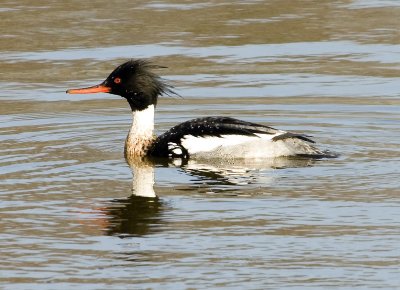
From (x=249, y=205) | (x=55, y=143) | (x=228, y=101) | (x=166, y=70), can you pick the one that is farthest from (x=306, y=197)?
(x=166, y=70)

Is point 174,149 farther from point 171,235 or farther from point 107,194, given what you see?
point 171,235

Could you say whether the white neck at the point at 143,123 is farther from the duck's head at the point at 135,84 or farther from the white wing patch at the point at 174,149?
the white wing patch at the point at 174,149

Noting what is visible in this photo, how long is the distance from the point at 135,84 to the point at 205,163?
1448 mm

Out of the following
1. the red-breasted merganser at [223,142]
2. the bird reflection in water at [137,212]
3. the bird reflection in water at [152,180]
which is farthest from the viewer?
the red-breasted merganser at [223,142]

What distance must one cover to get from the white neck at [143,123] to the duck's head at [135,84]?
55mm

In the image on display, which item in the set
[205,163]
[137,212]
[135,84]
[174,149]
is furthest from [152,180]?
[135,84]

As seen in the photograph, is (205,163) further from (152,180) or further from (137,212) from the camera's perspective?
(137,212)

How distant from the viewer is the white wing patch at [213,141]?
42.0 feet

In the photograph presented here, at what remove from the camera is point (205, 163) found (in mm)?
12805

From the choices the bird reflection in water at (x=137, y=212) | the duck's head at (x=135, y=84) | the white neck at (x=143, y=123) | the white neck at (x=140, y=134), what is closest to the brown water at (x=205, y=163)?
the bird reflection in water at (x=137, y=212)

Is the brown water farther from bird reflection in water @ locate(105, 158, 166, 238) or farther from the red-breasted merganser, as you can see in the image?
the red-breasted merganser

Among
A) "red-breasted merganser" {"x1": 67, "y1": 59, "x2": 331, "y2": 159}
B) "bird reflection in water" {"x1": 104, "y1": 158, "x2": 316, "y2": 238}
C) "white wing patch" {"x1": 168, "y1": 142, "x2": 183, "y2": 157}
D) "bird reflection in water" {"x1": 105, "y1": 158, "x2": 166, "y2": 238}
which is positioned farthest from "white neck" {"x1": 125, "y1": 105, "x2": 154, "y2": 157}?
"bird reflection in water" {"x1": 105, "y1": 158, "x2": 166, "y2": 238}

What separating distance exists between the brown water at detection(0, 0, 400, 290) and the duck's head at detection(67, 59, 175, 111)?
563 millimetres

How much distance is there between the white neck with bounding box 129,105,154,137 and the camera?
44.2 ft
